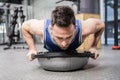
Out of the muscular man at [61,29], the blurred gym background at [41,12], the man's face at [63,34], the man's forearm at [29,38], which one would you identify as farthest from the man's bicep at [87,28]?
the blurred gym background at [41,12]

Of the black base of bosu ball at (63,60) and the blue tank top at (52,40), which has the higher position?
the blue tank top at (52,40)

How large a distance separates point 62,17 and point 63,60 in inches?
14.7

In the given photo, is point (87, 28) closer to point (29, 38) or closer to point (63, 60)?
point (63, 60)


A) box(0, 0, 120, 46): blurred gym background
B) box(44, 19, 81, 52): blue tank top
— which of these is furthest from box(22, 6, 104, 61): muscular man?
box(0, 0, 120, 46): blurred gym background

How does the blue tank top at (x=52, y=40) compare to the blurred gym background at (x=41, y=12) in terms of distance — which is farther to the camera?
the blurred gym background at (x=41, y=12)

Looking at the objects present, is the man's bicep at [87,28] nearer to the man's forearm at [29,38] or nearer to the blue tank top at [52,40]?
the blue tank top at [52,40]

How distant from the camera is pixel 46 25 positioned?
1990 mm

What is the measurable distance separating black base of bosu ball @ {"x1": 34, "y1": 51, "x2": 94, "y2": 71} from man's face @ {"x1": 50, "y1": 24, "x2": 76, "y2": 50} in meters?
0.10

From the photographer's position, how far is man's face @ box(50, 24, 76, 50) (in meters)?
1.83

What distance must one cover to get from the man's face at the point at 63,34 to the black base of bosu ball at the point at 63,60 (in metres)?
0.10

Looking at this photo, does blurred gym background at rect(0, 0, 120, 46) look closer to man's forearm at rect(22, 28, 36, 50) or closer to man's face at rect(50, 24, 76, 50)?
man's forearm at rect(22, 28, 36, 50)

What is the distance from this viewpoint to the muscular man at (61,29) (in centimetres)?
184

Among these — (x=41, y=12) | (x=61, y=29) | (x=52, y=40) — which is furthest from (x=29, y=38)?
(x=41, y=12)

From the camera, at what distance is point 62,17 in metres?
1.83
